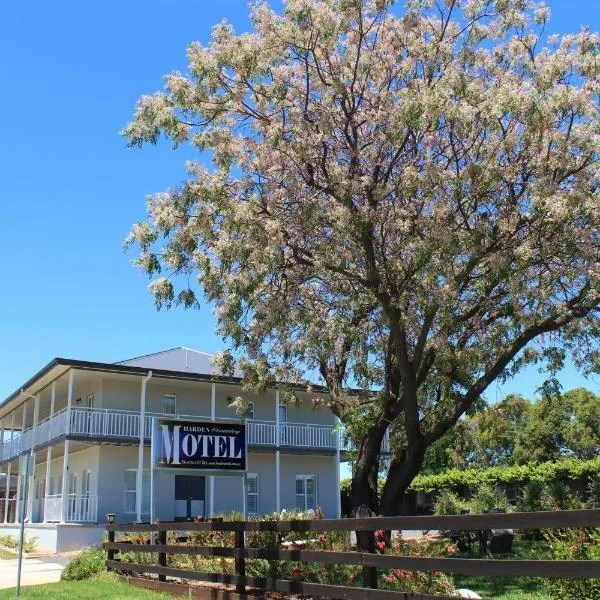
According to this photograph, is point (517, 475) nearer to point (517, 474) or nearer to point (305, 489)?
point (517, 474)

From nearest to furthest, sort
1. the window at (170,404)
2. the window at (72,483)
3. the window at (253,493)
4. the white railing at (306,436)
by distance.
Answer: the window at (170,404) < the white railing at (306,436) < the window at (253,493) < the window at (72,483)

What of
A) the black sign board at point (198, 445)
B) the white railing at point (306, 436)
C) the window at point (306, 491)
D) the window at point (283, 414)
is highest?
the window at point (283, 414)

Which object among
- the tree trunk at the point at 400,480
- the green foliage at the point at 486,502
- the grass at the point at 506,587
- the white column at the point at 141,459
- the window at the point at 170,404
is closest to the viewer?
the grass at the point at 506,587

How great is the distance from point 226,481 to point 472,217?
19692 mm

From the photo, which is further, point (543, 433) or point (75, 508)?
point (543, 433)

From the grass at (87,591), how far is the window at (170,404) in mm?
15955

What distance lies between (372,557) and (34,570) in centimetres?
1305

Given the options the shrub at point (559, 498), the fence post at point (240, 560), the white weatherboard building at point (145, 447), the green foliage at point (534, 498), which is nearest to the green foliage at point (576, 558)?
the fence post at point (240, 560)

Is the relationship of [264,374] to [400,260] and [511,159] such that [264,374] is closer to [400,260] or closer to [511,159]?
[400,260]

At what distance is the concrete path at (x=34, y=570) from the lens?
14.8 m

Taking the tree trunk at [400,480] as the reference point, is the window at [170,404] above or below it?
above

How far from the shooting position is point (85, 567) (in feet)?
46.5

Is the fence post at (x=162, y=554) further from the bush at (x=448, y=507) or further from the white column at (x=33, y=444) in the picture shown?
the white column at (x=33, y=444)

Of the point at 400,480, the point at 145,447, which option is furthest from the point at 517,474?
the point at 400,480
